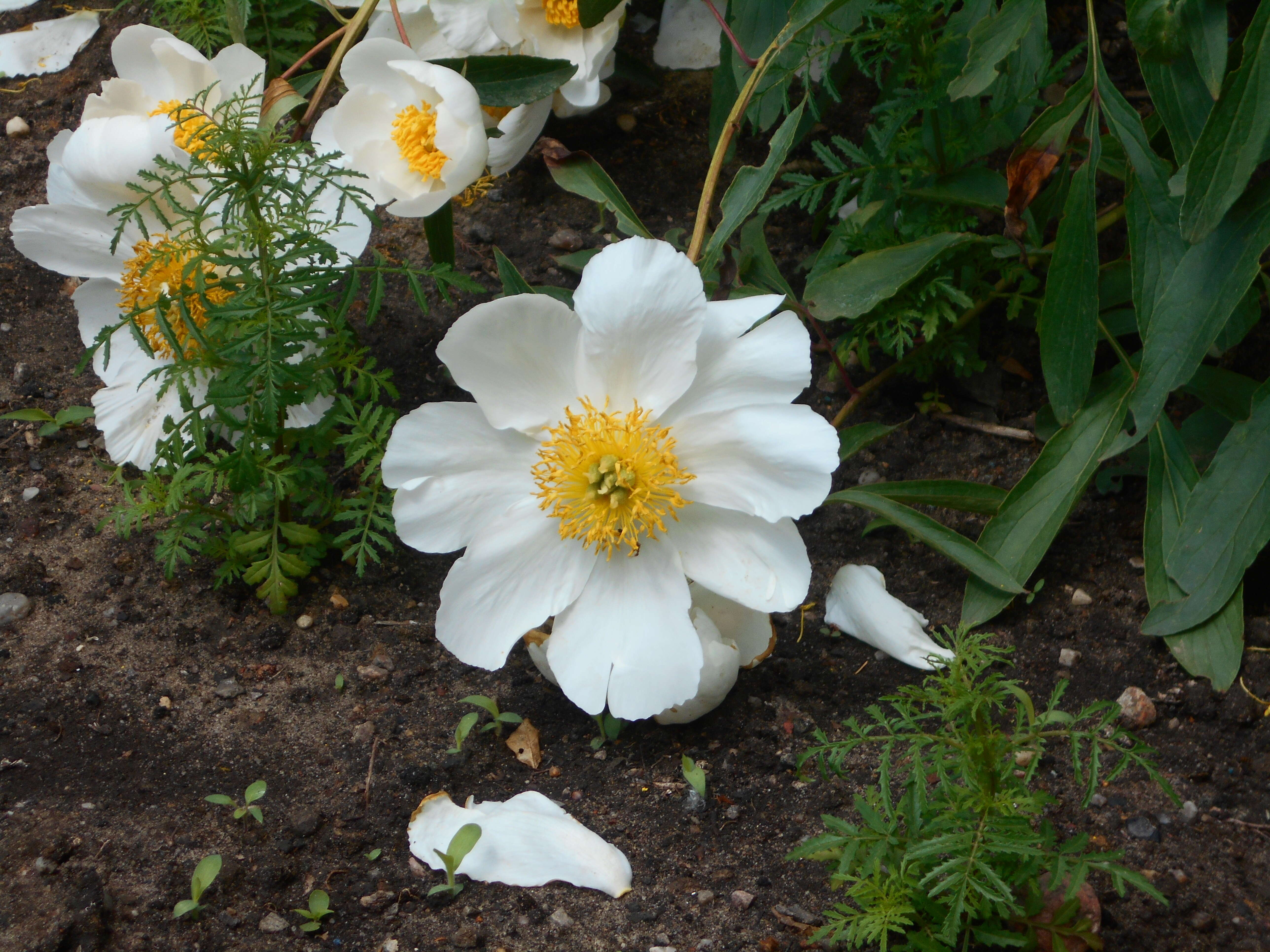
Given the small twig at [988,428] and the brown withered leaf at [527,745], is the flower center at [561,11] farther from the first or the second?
the brown withered leaf at [527,745]

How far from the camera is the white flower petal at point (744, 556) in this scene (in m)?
1.14

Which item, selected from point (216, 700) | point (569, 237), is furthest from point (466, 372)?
point (569, 237)

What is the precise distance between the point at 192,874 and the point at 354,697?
0.29m

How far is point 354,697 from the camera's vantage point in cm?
137

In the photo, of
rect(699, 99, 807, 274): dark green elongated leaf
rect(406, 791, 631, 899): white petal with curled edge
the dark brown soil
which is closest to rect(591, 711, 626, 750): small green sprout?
the dark brown soil

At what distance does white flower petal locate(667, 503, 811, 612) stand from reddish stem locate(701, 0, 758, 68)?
661 mm

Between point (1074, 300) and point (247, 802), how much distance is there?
47.6 inches

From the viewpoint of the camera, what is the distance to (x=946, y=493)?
1444 millimetres

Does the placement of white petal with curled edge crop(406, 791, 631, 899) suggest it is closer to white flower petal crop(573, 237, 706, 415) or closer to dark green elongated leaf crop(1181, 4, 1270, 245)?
white flower petal crop(573, 237, 706, 415)

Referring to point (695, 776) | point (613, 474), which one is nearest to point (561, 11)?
point (613, 474)

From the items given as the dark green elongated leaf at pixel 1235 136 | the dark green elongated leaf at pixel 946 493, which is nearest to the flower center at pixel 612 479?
the dark green elongated leaf at pixel 946 493

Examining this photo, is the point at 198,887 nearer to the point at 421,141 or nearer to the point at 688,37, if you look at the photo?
the point at 421,141

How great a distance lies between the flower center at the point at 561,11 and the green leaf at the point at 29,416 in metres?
0.99

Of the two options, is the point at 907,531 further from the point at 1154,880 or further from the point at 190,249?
the point at 190,249
